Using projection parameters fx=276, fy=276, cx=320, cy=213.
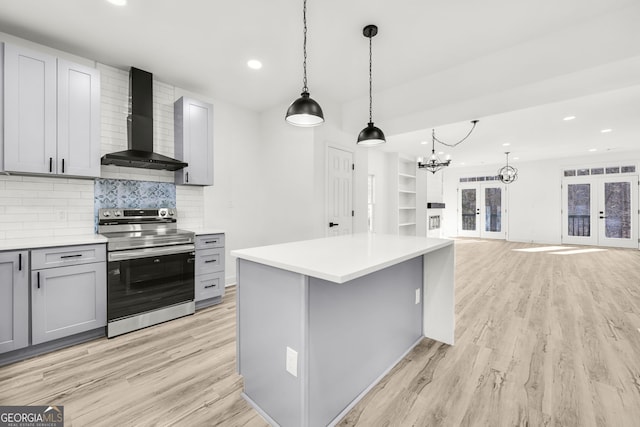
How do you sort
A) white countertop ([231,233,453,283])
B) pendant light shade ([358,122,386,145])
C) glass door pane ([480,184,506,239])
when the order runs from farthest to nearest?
glass door pane ([480,184,506,239]), pendant light shade ([358,122,386,145]), white countertop ([231,233,453,283])

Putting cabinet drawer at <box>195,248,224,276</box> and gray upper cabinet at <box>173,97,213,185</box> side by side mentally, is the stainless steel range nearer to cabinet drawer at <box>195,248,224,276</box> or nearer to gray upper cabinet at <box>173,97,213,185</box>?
cabinet drawer at <box>195,248,224,276</box>

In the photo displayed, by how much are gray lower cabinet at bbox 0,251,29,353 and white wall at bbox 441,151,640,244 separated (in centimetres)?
1143

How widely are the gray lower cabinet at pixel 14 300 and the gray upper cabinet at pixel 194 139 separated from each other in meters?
1.65

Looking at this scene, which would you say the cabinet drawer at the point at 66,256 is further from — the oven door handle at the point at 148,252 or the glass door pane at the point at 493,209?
the glass door pane at the point at 493,209

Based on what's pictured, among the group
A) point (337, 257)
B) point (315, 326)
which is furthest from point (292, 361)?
point (337, 257)

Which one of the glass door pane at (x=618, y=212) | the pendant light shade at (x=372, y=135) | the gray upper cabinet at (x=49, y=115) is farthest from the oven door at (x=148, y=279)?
the glass door pane at (x=618, y=212)

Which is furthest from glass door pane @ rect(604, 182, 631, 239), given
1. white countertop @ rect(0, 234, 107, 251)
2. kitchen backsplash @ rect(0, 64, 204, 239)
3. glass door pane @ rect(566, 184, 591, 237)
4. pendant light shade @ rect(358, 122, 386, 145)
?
white countertop @ rect(0, 234, 107, 251)

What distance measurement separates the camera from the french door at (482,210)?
9688 mm

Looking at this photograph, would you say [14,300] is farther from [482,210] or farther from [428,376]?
[482,210]

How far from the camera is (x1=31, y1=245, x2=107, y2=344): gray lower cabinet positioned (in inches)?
89.0

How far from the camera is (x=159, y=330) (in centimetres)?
275

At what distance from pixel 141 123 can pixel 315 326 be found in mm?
3055

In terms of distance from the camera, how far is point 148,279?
2795mm

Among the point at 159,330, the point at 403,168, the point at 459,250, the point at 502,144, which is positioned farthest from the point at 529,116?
the point at 159,330
